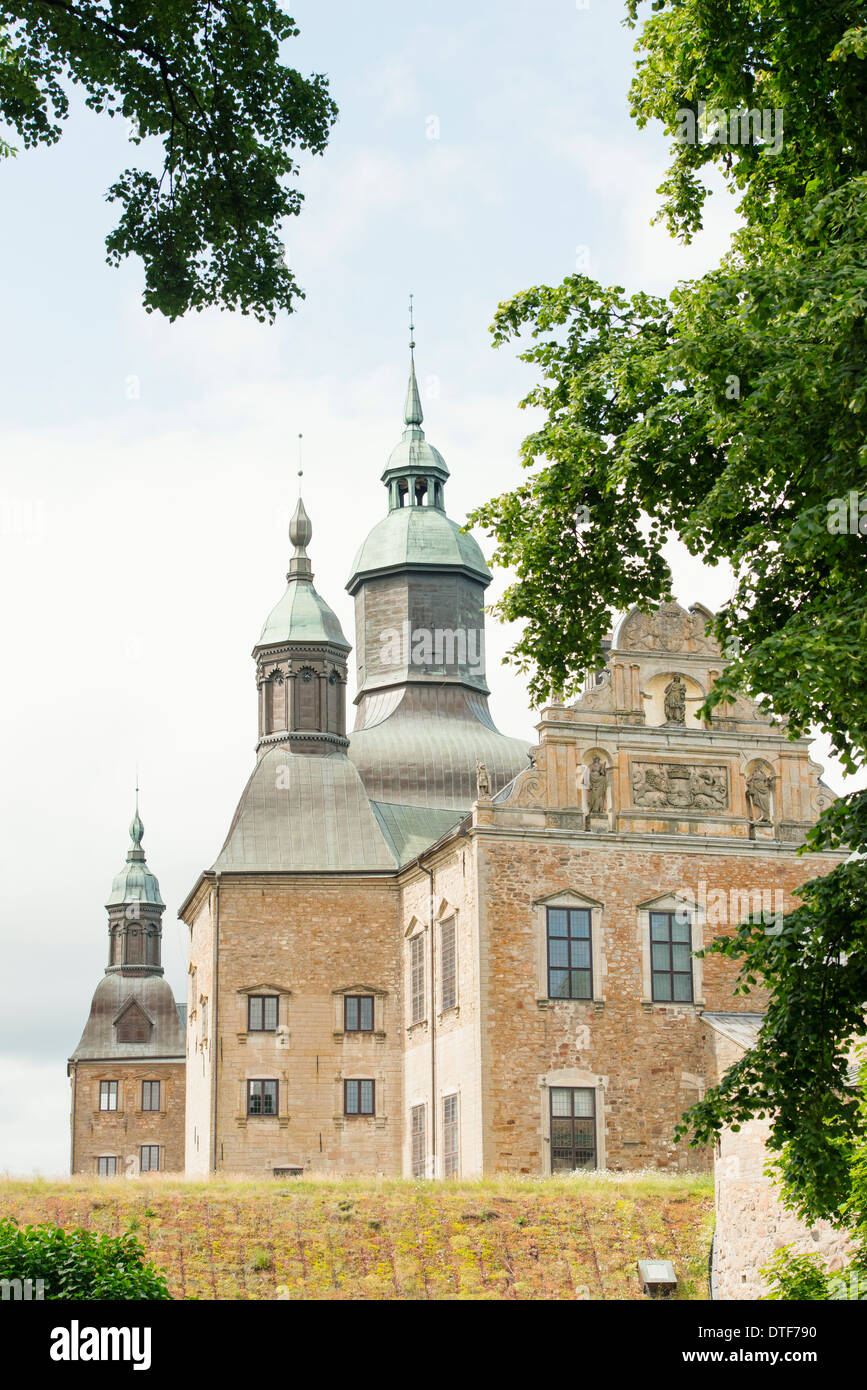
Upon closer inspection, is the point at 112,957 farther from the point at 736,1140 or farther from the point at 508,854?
the point at 736,1140

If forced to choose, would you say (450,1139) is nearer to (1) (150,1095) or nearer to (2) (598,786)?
(2) (598,786)

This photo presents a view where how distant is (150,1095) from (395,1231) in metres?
43.1

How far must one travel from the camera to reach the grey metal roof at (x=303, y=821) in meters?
40.7

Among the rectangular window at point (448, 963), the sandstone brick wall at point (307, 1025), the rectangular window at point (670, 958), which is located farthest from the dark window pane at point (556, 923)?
the sandstone brick wall at point (307, 1025)

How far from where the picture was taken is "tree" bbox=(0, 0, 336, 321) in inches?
508

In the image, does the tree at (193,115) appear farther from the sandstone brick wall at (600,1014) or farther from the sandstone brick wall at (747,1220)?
the sandstone brick wall at (600,1014)

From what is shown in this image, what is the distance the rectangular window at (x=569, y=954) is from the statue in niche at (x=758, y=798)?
423 centimetres

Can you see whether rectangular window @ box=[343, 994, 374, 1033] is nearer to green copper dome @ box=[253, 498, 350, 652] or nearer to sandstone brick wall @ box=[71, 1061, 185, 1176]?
green copper dome @ box=[253, 498, 350, 652]

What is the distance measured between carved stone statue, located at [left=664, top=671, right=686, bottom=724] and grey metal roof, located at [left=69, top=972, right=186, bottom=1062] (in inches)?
1491

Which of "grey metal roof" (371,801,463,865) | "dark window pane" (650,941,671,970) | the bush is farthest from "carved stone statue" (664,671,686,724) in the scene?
the bush

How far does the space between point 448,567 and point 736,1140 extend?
942 inches

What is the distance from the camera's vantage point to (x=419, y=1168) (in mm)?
37219

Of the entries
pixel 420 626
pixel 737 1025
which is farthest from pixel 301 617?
pixel 737 1025
